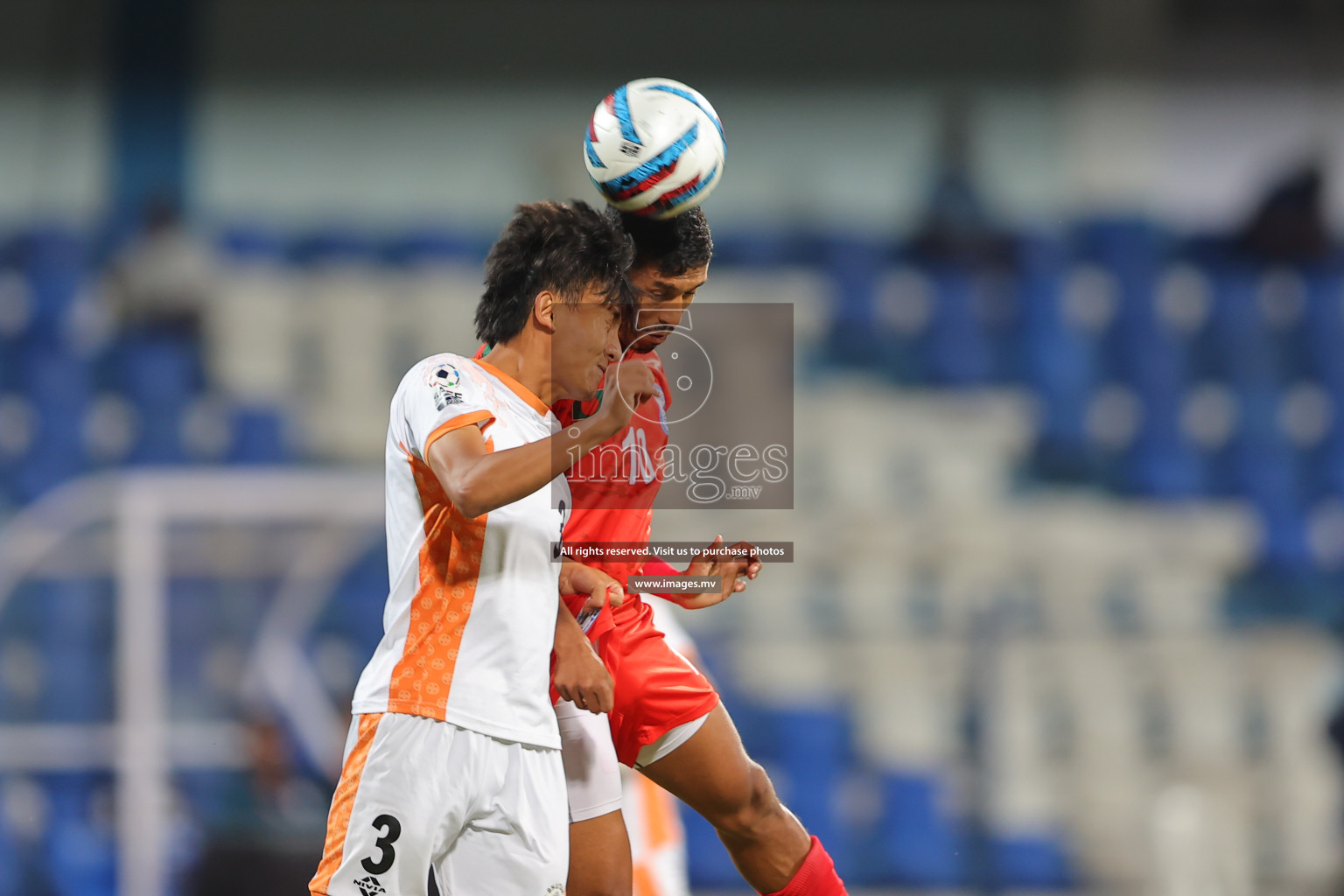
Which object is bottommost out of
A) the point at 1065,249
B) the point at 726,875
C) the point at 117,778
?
the point at 726,875

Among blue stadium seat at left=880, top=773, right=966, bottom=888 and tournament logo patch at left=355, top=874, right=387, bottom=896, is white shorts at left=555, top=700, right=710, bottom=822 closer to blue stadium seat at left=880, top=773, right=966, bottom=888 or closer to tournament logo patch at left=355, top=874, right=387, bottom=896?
tournament logo patch at left=355, top=874, right=387, bottom=896

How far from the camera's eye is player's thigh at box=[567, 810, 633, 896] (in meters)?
2.65

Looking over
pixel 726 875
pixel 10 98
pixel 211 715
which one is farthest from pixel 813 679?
pixel 10 98

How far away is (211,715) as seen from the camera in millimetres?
5926

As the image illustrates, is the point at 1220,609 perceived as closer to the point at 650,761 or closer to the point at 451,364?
the point at 650,761

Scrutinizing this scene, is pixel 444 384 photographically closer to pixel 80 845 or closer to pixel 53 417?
pixel 80 845

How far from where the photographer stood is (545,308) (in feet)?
7.87

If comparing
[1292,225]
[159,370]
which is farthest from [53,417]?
[1292,225]

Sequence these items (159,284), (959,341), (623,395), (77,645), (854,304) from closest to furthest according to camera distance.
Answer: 1. (623,395)
2. (77,645)
3. (159,284)
4. (959,341)
5. (854,304)

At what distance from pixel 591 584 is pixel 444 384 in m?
0.47

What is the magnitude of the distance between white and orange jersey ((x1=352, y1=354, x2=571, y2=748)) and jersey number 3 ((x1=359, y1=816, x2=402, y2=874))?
0.59 ft

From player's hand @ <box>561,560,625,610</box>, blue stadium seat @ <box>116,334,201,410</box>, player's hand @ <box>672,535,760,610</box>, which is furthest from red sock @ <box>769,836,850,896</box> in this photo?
blue stadium seat @ <box>116,334,201,410</box>

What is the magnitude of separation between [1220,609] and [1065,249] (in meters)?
2.37

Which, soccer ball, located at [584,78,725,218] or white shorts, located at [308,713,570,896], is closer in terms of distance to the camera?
white shorts, located at [308,713,570,896]
